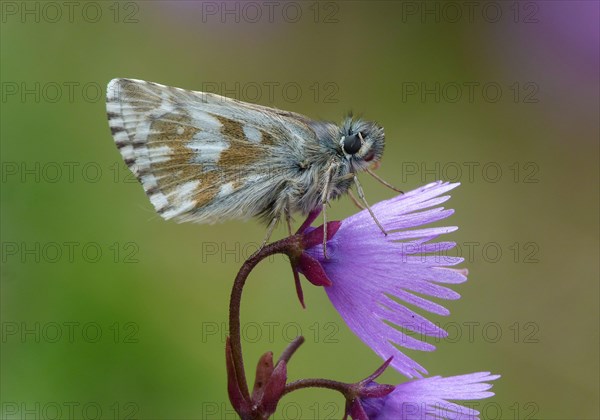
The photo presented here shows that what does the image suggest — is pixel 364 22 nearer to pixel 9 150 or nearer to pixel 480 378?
pixel 9 150

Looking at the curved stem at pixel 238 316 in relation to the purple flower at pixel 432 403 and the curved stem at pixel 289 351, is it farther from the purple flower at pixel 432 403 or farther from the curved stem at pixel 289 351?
the purple flower at pixel 432 403

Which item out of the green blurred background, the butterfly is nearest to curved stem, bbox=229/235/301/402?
the butterfly

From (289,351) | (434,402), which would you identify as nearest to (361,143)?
(289,351)

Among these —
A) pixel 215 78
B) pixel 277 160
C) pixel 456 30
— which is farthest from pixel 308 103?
pixel 277 160

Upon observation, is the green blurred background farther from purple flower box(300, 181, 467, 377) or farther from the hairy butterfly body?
purple flower box(300, 181, 467, 377)

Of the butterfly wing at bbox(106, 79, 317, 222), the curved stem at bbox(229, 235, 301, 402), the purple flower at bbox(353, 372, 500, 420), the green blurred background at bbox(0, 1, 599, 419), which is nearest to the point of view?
the curved stem at bbox(229, 235, 301, 402)

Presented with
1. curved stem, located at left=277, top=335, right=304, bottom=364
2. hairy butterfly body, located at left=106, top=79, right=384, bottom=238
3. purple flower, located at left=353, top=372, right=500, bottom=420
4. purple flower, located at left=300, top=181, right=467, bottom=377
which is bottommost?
purple flower, located at left=353, top=372, right=500, bottom=420

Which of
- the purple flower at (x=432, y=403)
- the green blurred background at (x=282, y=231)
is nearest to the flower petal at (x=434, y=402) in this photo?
the purple flower at (x=432, y=403)
